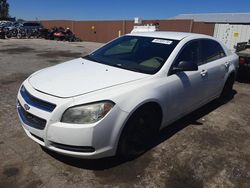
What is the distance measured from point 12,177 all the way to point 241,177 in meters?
2.68

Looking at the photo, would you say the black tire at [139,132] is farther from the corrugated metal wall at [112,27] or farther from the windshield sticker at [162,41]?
the corrugated metal wall at [112,27]

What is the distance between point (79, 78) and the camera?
10.9 feet

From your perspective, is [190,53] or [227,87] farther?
[227,87]

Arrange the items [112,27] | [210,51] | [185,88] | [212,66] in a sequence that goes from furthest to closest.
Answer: [112,27] → [210,51] → [212,66] → [185,88]

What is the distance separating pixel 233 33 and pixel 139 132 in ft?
40.6

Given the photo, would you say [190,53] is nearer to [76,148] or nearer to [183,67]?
[183,67]

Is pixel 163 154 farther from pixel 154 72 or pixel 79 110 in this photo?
pixel 79 110

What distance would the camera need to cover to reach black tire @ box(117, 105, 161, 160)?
3087 millimetres

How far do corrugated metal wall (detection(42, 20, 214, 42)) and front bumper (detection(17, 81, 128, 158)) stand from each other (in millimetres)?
17452

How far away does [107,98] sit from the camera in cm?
283

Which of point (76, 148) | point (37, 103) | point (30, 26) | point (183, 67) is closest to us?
point (76, 148)

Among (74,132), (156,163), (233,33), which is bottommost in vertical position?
(156,163)

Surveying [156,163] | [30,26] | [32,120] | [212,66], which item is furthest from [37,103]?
[30,26]

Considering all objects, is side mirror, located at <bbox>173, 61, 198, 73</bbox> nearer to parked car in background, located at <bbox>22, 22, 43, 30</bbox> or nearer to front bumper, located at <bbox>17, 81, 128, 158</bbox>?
front bumper, located at <bbox>17, 81, 128, 158</bbox>
